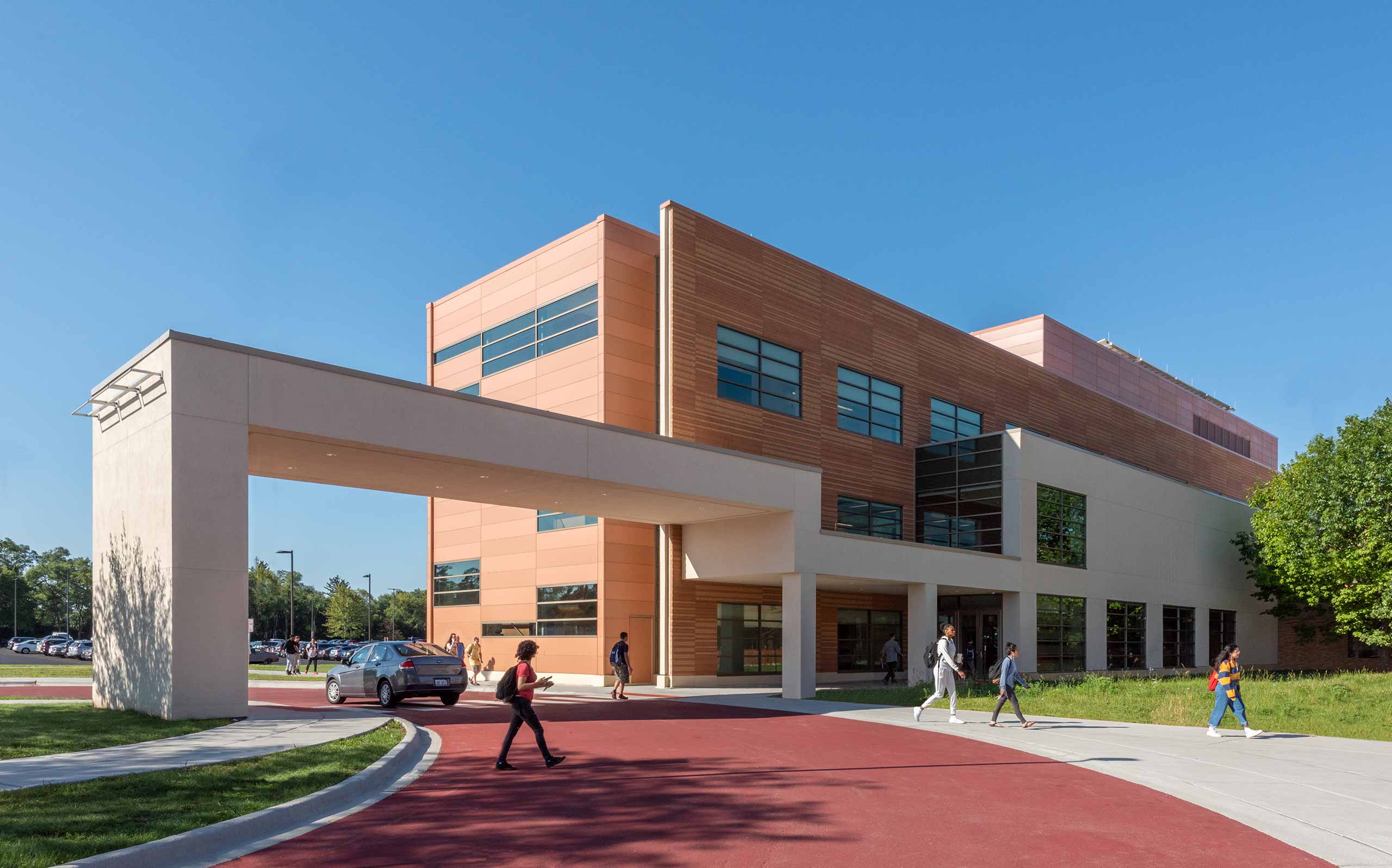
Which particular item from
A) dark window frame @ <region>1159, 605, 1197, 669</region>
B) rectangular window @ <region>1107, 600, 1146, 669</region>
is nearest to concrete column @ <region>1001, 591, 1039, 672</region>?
rectangular window @ <region>1107, 600, 1146, 669</region>

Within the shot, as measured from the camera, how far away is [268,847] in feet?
25.9

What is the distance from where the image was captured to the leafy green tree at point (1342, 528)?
39.7 metres

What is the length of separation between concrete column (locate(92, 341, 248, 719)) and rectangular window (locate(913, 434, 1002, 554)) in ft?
88.0

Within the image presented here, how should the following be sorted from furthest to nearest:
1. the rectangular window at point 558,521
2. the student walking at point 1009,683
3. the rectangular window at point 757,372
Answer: the rectangular window at point 558,521, the rectangular window at point 757,372, the student walking at point 1009,683

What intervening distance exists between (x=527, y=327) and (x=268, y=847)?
28.5 metres

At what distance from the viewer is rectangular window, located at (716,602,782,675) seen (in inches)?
1267

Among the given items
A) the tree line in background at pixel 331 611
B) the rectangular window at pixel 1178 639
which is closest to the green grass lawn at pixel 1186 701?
the rectangular window at pixel 1178 639

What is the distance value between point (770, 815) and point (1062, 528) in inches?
1240

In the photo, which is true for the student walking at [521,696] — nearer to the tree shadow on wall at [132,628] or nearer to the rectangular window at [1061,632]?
the tree shadow on wall at [132,628]

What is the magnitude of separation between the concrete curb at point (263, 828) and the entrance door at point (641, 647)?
1939 centimetres

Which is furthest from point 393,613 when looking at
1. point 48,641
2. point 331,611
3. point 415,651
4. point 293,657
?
point 415,651

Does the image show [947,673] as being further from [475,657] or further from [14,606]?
[14,606]

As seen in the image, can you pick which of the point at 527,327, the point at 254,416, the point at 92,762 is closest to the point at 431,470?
the point at 254,416

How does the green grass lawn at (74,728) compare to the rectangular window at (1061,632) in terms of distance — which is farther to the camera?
the rectangular window at (1061,632)
